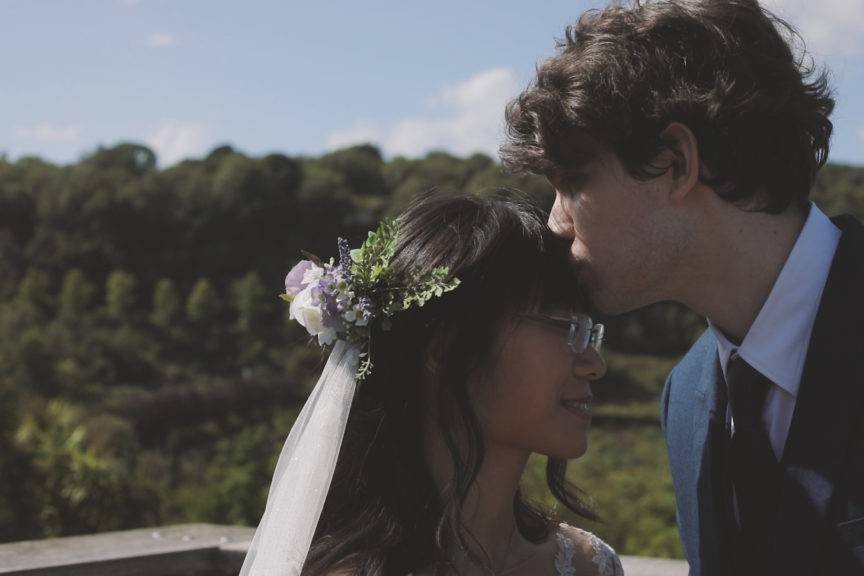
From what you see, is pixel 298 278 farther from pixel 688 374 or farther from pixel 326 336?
pixel 688 374

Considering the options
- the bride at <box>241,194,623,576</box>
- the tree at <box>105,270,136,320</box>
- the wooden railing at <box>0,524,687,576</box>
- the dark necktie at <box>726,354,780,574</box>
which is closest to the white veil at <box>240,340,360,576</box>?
the bride at <box>241,194,623,576</box>

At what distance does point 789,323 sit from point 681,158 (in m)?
0.48

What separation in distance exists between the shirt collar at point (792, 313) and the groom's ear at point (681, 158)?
0.30 m

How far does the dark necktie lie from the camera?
2547mm

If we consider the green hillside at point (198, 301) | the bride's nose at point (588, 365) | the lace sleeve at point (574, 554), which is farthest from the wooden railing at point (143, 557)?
the green hillside at point (198, 301)

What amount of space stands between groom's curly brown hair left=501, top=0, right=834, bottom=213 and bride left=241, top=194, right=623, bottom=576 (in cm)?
30

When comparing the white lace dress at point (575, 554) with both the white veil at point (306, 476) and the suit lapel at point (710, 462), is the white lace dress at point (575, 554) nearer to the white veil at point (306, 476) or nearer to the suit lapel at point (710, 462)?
the suit lapel at point (710, 462)

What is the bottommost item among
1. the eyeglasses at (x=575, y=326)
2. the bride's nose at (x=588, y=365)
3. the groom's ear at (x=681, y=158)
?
the bride's nose at (x=588, y=365)

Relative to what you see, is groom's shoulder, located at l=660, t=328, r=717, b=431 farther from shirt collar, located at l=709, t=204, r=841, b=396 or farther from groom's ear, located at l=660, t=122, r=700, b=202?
groom's ear, located at l=660, t=122, r=700, b=202

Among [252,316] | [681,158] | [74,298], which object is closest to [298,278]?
[681,158]

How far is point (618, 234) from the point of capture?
271 cm

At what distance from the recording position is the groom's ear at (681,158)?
2656mm

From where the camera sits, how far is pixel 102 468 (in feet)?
31.3

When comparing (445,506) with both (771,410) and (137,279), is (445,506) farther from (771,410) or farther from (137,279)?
(137,279)
